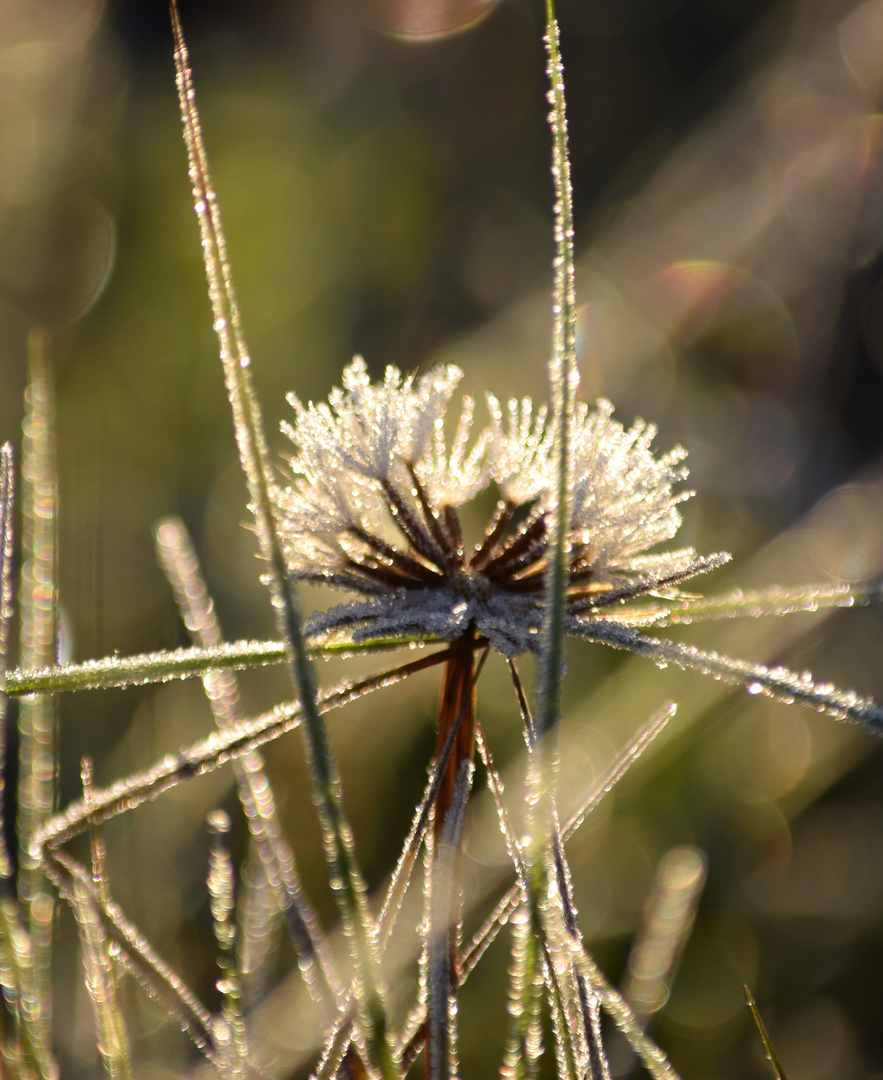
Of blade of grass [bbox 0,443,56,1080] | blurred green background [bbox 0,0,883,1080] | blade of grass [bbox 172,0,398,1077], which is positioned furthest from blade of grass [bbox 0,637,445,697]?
blurred green background [bbox 0,0,883,1080]

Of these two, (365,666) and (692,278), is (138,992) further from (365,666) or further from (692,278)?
(692,278)

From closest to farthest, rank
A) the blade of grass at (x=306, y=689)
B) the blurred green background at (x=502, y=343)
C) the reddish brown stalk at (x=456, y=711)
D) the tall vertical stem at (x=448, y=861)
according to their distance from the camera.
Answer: the blade of grass at (x=306, y=689) < the tall vertical stem at (x=448, y=861) < the reddish brown stalk at (x=456, y=711) < the blurred green background at (x=502, y=343)

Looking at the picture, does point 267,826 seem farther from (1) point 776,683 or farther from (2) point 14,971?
(1) point 776,683

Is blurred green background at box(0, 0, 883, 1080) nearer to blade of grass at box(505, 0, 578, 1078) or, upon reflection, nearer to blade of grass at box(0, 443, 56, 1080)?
blade of grass at box(0, 443, 56, 1080)

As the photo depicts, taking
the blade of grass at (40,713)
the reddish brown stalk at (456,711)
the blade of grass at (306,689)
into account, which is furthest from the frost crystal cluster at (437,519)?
the blade of grass at (306,689)

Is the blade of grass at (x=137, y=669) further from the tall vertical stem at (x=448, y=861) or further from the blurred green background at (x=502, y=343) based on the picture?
the blurred green background at (x=502, y=343)

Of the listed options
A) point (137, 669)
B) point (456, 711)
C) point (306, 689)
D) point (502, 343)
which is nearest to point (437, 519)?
point (456, 711)

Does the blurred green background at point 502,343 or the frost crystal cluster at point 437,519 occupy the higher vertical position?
the blurred green background at point 502,343

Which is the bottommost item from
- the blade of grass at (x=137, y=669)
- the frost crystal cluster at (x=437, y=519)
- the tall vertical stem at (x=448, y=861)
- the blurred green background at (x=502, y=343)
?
the tall vertical stem at (x=448, y=861)

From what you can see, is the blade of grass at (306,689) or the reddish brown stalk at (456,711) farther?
the reddish brown stalk at (456,711)
